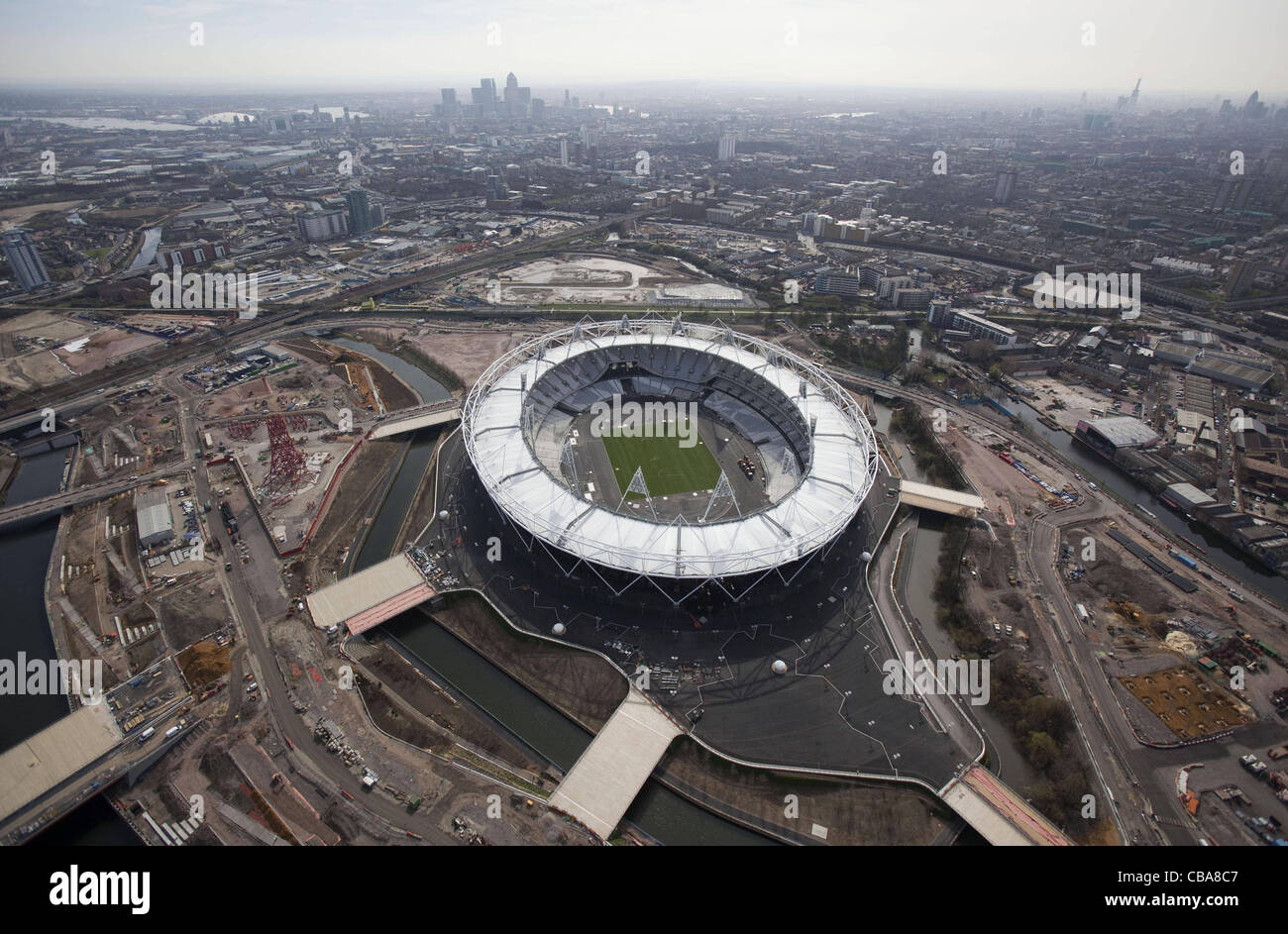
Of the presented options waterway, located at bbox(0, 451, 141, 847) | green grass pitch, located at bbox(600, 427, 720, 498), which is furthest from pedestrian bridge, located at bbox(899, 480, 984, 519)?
waterway, located at bbox(0, 451, 141, 847)

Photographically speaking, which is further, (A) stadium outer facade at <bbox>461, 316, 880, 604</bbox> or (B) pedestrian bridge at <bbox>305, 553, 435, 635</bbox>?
(A) stadium outer facade at <bbox>461, 316, 880, 604</bbox>

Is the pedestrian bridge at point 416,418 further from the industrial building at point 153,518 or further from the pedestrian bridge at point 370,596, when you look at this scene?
the pedestrian bridge at point 370,596

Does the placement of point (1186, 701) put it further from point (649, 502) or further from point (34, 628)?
point (34, 628)

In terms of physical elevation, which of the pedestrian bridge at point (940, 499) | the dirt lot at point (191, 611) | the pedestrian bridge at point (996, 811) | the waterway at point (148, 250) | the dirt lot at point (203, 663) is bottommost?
the pedestrian bridge at point (996, 811)

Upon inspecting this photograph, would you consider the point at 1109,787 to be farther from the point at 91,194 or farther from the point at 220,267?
the point at 91,194

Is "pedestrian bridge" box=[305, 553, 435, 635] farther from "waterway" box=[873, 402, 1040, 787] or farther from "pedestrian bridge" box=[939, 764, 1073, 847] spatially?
"waterway" box=[873, 402, 1040, 787]

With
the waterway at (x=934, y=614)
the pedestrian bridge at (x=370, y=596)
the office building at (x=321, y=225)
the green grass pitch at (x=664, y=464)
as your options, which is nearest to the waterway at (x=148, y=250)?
the office building at (x=321, y=225)
